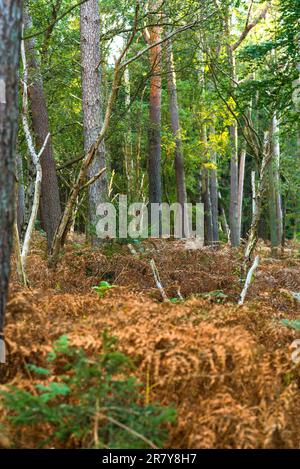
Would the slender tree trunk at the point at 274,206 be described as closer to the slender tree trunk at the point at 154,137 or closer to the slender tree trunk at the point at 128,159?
the slender tree trunk at the point at 154,137

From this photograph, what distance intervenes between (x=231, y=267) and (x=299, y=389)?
5.82 metres

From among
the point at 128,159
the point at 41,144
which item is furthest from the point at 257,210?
the point at 128,159

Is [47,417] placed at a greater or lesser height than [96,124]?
lesser

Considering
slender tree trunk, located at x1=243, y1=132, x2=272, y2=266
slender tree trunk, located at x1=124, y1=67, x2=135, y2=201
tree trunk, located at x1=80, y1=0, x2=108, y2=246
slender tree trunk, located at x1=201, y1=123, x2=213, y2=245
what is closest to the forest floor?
slender tree trunk, located at x1=243, y1=132, x2=272, y2=266

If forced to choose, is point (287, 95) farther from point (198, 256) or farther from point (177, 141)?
point (177, 141)

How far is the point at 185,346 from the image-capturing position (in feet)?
11.5

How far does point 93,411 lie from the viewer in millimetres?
2848

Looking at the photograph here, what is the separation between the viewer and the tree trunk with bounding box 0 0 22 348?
128 inches

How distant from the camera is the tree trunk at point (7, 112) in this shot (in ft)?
10.7

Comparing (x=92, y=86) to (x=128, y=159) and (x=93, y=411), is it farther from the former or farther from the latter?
(x=128, y=159)

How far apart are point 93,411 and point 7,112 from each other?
6.22 ft

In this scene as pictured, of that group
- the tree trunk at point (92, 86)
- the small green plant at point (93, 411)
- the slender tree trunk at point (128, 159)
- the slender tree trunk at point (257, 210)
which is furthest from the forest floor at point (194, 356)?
the slender tree trunk at point (128, 159)

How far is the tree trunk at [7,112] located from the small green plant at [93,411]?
802 millimetres

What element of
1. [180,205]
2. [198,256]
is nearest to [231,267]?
[198,256]
